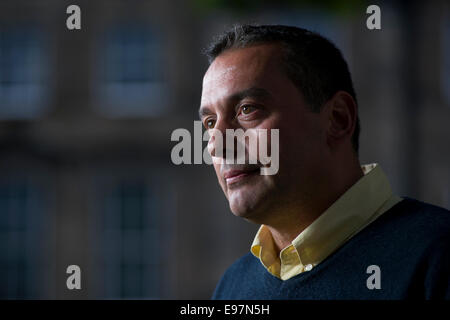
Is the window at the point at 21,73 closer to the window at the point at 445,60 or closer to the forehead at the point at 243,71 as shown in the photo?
the window at the point at 445,60

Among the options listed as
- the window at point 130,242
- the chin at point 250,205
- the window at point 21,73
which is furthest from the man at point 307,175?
the window at point 21,73

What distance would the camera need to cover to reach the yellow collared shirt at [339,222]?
1.48m

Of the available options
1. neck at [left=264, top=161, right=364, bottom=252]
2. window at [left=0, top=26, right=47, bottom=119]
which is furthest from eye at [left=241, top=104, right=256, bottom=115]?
window at [left=0, top=26, right=47, bottom=119]

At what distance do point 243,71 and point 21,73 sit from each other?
1061cm

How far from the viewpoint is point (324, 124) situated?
1.51 m

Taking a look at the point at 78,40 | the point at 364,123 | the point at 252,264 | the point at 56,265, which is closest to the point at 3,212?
the point at 56,265

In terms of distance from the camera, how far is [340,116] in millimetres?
1539

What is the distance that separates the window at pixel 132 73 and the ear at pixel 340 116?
9643 millimetres

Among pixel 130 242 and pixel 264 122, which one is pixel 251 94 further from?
pixel 130 242

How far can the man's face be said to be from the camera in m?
1.43

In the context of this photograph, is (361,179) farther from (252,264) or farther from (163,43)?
(163,43)

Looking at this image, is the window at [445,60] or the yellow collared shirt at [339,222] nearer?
the yellow collared shirt at [339,222]

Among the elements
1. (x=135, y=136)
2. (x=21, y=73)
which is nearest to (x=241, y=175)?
(x=135, y=136)

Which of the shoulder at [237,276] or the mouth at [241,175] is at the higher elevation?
the mouth at [241,175]
